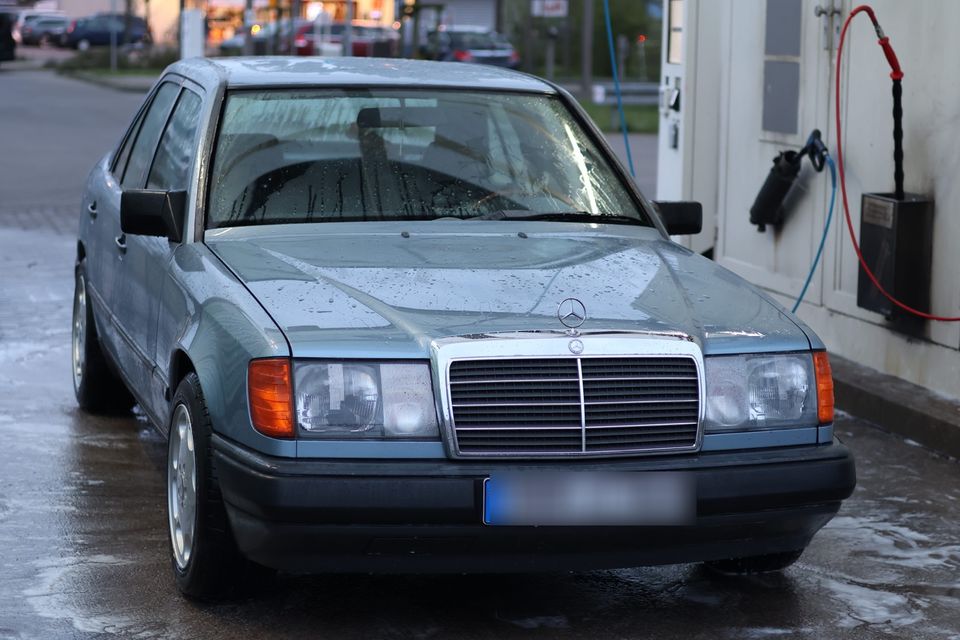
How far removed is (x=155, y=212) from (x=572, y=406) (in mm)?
1705

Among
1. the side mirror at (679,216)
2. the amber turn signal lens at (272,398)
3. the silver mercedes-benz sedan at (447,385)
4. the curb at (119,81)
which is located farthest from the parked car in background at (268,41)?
the amber turn signal lens at (272,398)

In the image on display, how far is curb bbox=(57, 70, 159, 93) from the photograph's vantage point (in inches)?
1491

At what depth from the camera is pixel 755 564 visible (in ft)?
16.2

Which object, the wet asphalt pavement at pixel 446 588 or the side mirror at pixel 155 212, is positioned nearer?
the wet asphalt pavement at pixel 446 588

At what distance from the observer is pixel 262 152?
17.5 ft

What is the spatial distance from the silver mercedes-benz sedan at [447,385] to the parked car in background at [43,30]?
220 feet

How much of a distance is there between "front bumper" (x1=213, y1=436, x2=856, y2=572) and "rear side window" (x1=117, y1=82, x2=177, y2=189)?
2.29 m

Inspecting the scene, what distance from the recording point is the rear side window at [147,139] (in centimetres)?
623

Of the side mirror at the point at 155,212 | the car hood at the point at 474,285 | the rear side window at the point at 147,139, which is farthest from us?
the rear side window at the point at 147,139

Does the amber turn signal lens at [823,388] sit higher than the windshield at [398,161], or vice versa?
the windshield at [398,161]

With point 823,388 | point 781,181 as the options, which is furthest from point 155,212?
point 781,181

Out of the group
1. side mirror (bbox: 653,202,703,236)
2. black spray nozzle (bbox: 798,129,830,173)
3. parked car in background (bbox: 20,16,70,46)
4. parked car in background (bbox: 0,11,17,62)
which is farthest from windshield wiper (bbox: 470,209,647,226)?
parked car in background (bbox: 20,16,70,46)

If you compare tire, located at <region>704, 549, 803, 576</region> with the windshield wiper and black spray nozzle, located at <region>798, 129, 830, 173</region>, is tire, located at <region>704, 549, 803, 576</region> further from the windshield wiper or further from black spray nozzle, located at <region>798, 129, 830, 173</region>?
black spray nozzle, located at <region>798, 129, 830, 173</region>

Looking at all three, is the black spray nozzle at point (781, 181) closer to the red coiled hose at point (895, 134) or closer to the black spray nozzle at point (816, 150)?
the black spray nozzle at point (816, 150)
